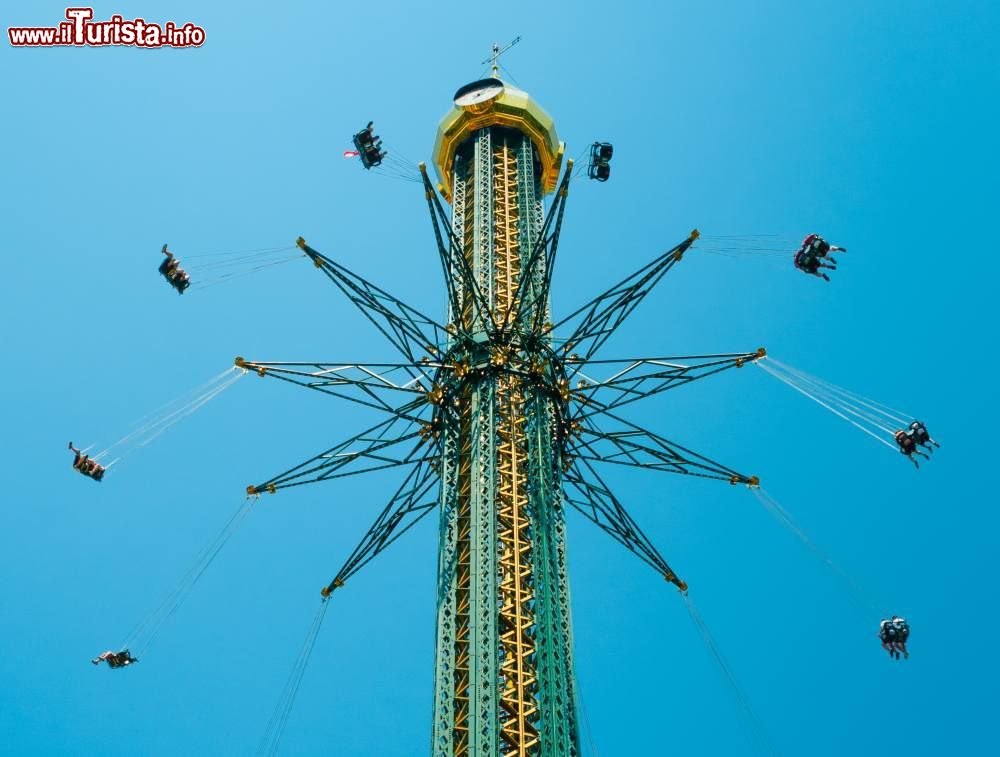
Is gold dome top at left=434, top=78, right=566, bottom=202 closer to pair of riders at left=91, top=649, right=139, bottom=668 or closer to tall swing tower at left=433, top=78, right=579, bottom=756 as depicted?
tall swing tower at left=433, top=78, right=579, bottom=756

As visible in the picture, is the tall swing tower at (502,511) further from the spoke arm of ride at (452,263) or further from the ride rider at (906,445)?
the ride rider at (906,445)

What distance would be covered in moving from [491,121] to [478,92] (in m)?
1.52

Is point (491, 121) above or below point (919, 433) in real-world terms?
above

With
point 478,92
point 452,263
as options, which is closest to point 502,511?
point 452,263

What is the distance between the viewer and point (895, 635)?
3181cm

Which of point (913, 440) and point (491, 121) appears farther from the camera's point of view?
point (491, 121)

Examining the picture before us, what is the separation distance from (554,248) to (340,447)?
8.96m

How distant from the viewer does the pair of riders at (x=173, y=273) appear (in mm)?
34406

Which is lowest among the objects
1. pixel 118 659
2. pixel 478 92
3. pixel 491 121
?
pixel 118 659

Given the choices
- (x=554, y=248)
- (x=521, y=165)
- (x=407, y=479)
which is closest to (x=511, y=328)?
(x=554, y=248)

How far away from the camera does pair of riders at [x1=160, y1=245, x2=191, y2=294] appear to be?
113 ft

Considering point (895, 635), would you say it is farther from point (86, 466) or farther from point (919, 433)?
point (86, 466)

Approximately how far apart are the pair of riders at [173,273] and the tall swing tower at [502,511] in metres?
8.01

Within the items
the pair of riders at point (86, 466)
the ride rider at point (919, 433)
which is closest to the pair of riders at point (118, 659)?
the pair of riders at point (86, 466)
